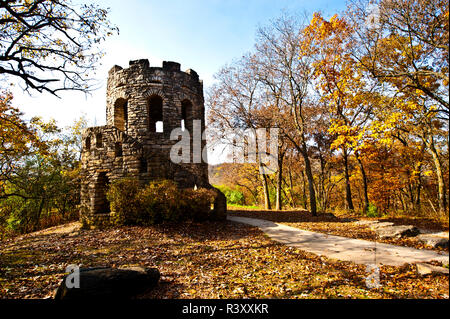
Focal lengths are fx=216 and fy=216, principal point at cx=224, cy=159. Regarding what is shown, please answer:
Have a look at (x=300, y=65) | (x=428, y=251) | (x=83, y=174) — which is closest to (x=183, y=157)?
(x=83, y=174)

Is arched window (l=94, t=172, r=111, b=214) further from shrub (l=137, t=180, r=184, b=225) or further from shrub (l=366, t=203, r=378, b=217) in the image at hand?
shrub (l=366, t=203, r=378, b=217)

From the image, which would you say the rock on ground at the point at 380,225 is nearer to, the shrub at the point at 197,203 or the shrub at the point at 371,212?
the shrub at the point at 371,212

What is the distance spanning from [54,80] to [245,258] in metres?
7.49

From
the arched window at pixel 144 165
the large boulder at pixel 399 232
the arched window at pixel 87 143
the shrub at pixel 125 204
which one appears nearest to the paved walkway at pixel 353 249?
the large boulder at pixel 399 232

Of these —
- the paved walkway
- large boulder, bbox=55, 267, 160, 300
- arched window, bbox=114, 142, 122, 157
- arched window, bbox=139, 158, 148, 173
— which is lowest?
the paved walkway

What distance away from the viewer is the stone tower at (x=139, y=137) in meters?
10.1

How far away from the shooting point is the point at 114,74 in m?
11.8

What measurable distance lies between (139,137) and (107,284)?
847 centimetres

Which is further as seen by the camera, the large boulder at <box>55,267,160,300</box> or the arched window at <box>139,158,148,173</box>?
the arched window at <box>139,158,148,173</box>

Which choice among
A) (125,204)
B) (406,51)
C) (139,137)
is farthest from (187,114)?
(406,51)

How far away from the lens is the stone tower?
33.2 ft

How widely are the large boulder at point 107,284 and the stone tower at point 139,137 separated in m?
6.65

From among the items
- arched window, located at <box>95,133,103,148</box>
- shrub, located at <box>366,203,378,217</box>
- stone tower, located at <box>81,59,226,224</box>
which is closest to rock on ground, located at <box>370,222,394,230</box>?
shrub, located at <box>366,203,378,217</box>

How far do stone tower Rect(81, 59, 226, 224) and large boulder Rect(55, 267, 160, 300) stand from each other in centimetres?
665
